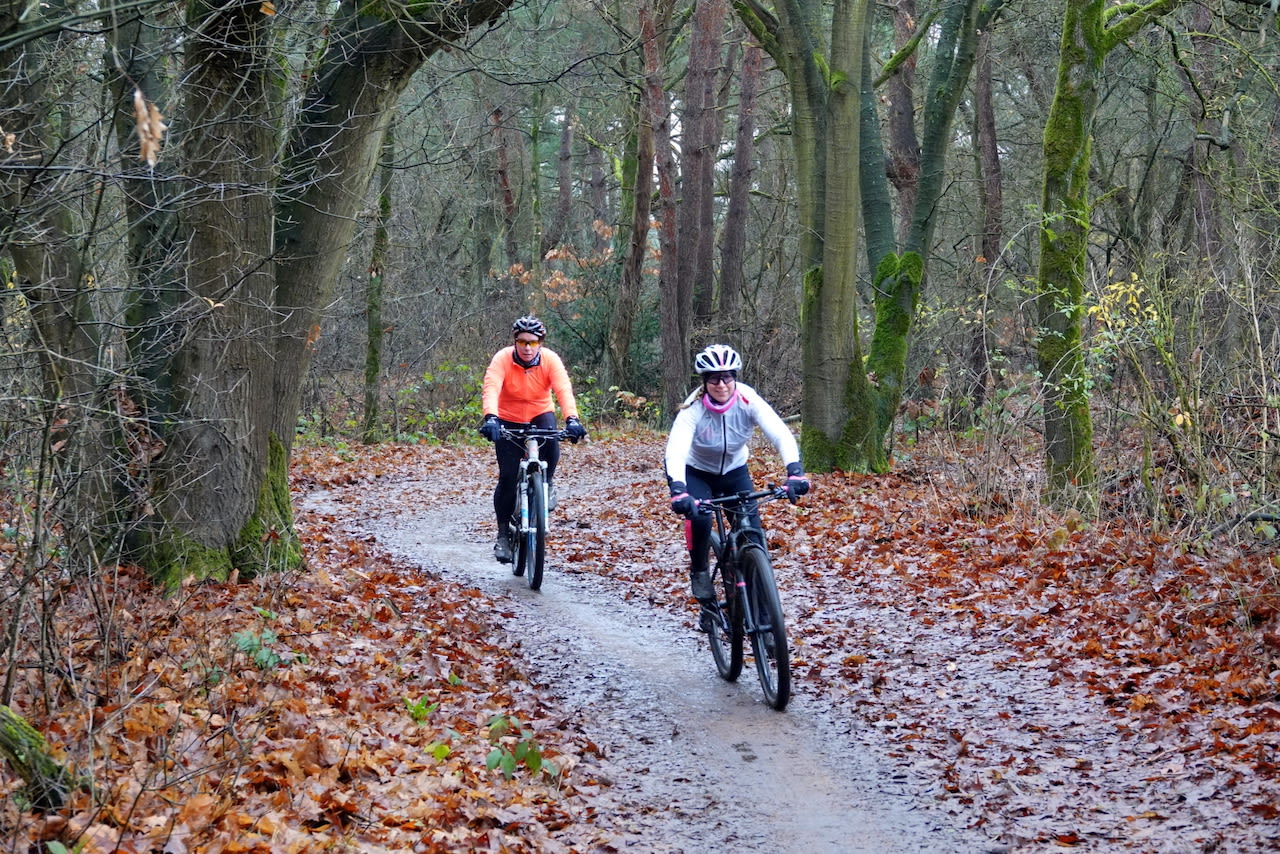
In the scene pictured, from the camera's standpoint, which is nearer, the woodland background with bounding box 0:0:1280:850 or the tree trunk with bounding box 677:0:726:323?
the woodland background with bounding box 0:0:1280:850

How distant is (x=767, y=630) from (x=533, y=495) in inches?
151

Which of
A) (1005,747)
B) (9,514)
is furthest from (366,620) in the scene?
(1005,747)

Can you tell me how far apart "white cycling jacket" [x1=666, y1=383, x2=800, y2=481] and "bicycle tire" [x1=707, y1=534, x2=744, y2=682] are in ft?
1.76

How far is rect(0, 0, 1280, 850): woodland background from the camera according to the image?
6.16m

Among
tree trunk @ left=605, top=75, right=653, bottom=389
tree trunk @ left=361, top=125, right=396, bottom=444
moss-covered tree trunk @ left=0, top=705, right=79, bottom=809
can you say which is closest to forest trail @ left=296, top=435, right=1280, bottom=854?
moss-covered tree trunk @ left=0, top=705, right=79, bottom=809

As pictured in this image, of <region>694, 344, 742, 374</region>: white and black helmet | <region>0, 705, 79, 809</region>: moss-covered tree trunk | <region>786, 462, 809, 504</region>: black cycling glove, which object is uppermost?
<region>694, 344, 742, 374</region>: white and black helmet

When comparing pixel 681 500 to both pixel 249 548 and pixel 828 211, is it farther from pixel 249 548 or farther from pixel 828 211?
pixel 828 211

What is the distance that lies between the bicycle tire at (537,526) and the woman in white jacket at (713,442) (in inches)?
98.9

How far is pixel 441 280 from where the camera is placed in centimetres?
2672

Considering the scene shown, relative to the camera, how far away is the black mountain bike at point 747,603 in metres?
6.93

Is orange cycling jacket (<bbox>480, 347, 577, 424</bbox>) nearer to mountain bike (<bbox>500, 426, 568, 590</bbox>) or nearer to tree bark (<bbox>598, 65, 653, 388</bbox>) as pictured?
mountain bike (<bbox>500, 426, 568, 590</bbox>)

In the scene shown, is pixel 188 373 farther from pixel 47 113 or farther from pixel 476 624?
pixel 476 624

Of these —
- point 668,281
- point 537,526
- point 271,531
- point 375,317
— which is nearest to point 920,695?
point 537,526

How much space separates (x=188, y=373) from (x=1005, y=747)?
19.9ft
